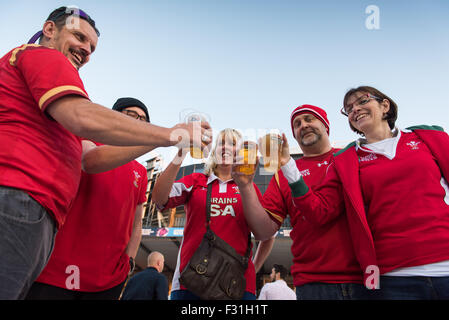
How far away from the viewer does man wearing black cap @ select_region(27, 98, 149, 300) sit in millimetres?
1732

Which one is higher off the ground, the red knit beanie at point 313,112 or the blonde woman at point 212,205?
the red knit beanie at point 313,112

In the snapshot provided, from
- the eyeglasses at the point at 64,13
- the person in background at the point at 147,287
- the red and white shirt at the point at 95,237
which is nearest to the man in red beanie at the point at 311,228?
the red and white shirt at the point at 95,237

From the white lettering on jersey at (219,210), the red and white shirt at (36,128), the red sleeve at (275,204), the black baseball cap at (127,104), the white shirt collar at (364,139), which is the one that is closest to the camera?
the red and white shirt at (36,128)

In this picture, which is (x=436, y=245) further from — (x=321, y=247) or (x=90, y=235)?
(x=90, y=235)

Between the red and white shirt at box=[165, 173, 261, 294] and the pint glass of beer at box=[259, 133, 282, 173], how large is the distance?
2.45ft

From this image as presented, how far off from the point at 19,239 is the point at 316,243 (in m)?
1.61

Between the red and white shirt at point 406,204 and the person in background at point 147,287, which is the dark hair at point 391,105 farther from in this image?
the person in background at point 147,287

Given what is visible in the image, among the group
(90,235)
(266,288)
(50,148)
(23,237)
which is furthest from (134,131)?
(266,288)

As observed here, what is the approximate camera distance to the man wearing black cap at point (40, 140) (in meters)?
1.05

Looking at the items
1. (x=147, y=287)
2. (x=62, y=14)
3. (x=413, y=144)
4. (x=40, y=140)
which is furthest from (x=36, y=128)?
(x=147, y=287)

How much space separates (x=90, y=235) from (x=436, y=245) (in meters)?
2.00

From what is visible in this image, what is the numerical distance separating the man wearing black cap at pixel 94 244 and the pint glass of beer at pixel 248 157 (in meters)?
0.89

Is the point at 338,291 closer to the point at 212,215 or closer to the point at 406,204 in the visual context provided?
the point at 406,204

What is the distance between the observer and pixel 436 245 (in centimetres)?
160
